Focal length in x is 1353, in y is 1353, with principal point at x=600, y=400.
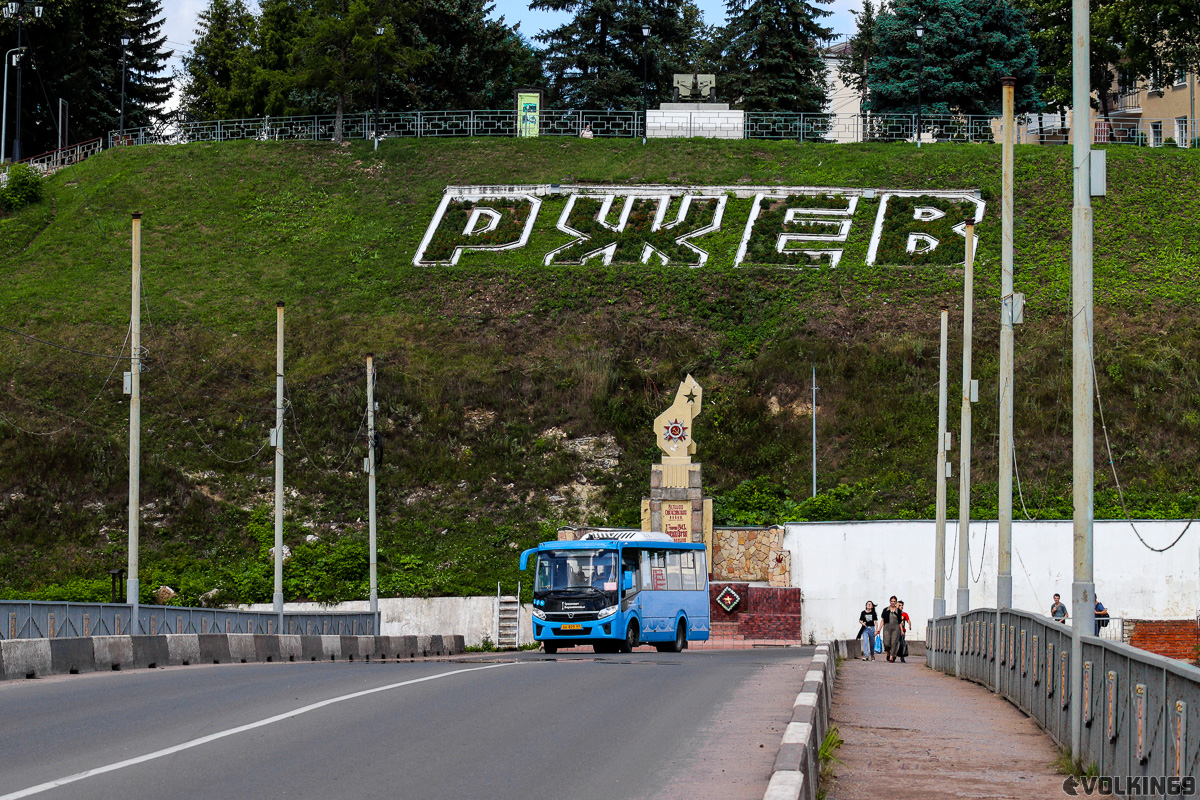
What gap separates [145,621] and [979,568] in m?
24.7

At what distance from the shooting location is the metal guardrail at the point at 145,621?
76.2 ft

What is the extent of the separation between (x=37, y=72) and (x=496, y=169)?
113ft

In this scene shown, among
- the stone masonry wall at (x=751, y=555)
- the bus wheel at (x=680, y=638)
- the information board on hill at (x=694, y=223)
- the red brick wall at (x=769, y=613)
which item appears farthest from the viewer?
the information board on hill at (x=694, y=223)

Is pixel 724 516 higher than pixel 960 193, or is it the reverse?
pixel 960 193

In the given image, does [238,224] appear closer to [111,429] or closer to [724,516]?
[111,429]

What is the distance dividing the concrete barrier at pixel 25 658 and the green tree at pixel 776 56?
68.4 metres

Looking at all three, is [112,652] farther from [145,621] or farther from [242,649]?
[145,621]

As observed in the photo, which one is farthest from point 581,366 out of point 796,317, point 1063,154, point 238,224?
point 1063,154

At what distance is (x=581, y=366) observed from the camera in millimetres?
51875

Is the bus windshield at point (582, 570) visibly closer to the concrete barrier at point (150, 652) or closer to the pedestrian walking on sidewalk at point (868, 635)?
the pedestrian walking on sidewalk at point (868, 635)

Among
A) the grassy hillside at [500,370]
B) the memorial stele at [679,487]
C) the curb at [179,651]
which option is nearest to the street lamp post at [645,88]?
the grassy hillside at [500,370]

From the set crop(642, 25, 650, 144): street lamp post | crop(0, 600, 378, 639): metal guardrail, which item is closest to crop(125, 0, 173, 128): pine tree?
crop(642, 25, 650, 144): street lamp post

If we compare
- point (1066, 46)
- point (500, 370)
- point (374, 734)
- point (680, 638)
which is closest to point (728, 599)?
point (680, 638)

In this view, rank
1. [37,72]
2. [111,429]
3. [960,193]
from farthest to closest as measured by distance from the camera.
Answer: [37,72] < [960,193] < [111,429]
